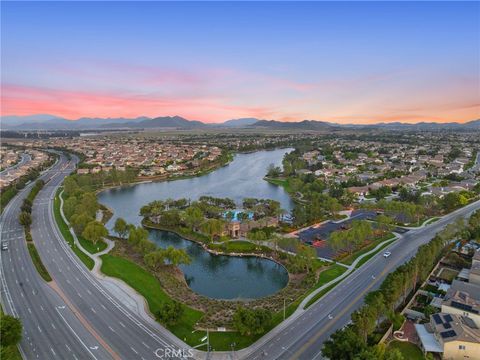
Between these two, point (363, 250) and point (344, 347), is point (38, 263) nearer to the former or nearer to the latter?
point (344, 347)

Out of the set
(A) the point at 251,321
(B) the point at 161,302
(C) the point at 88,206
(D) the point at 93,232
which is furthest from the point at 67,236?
(A) the point at 251,321

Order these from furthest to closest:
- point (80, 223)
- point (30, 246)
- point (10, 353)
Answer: point (80, 223)
point (30, 246)
point (10, 353)

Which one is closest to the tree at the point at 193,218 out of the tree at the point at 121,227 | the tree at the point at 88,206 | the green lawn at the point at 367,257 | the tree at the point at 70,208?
the tree at the point at 121,227

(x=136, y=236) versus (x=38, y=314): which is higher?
(x=136, y=236)

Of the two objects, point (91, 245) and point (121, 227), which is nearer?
point (91, 245)

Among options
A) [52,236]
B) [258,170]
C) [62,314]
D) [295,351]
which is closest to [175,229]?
[52,236]

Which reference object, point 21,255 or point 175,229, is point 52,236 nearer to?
point 21,255

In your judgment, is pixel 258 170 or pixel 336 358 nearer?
pixel 336 358
